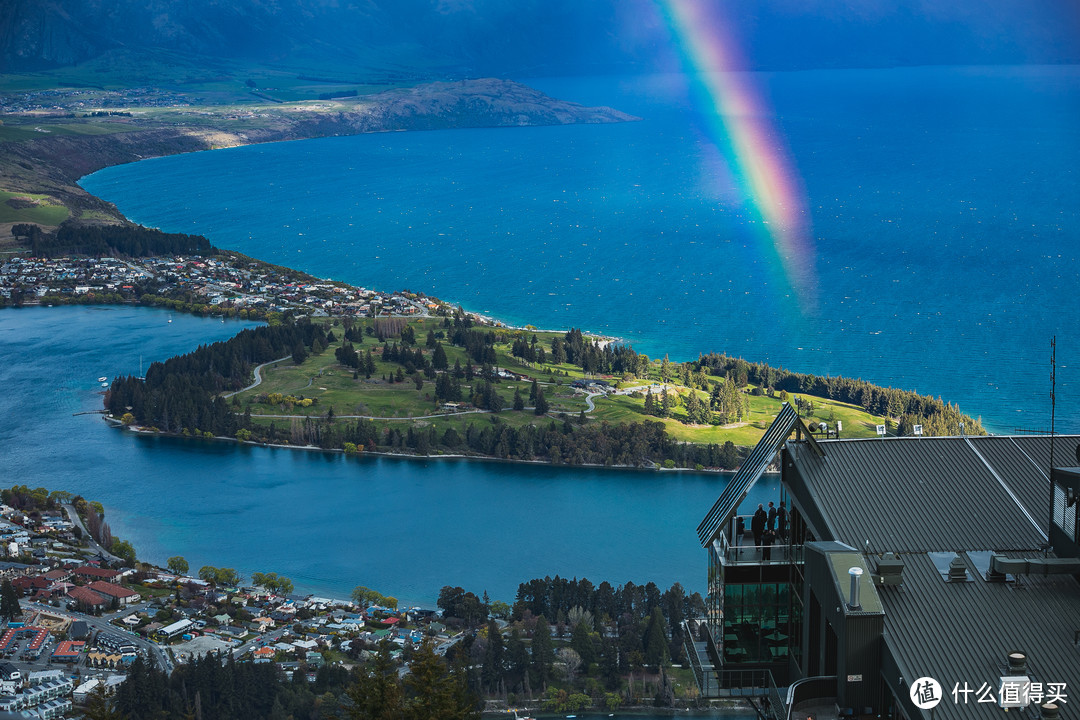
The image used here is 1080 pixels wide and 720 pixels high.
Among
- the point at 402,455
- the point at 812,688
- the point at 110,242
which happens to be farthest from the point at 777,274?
the point at 812,688

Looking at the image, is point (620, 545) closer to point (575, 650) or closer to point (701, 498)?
point (701, 498)

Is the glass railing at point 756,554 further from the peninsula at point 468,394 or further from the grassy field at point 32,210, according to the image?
the grassy field at point 32,210

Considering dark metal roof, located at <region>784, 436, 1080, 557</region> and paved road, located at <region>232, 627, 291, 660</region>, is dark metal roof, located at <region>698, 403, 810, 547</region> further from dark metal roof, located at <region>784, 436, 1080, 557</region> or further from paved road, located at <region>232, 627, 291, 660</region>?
paved road, located at <region>232, 627, 291, 660</region>

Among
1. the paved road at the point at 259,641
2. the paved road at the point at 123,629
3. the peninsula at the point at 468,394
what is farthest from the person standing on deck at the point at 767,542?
the peninsula at the point at 468,394

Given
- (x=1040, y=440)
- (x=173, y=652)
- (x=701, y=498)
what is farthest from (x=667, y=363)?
(x=1040, y=440)

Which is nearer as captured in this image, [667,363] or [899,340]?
[667,363]

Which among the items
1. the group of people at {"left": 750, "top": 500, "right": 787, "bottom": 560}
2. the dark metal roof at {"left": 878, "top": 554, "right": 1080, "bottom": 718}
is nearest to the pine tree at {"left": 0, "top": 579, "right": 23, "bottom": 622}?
the group of people at {"left": 750, "top": 500, "right": 787, "bottom": 560}
